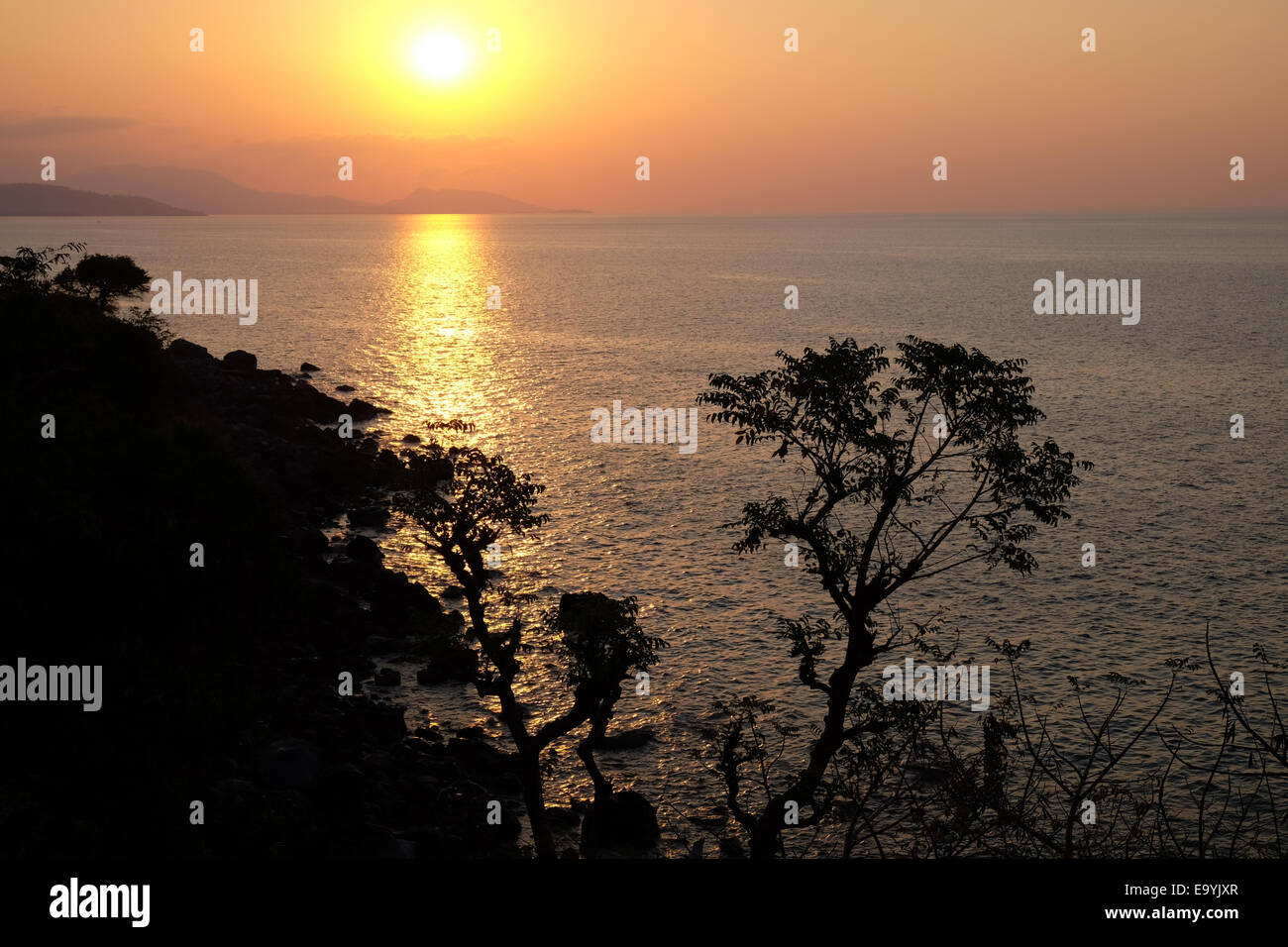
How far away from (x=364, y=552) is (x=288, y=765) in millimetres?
21695

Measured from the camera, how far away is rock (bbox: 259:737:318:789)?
30.1 metres

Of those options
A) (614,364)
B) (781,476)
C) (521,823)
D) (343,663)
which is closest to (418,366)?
(614,364)

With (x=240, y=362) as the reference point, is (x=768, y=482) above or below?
below

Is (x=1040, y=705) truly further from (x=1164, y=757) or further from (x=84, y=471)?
(x=84, y=471)

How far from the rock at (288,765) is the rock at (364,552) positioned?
1939cm

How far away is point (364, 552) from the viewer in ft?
168

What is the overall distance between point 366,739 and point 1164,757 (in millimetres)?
28505

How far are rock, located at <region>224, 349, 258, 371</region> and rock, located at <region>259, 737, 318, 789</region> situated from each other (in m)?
72.6

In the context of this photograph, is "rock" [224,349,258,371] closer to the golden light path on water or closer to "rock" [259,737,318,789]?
the golden light path on water

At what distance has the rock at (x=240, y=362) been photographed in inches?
3784

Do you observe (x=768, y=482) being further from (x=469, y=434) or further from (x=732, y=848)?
(x=732, y=848)

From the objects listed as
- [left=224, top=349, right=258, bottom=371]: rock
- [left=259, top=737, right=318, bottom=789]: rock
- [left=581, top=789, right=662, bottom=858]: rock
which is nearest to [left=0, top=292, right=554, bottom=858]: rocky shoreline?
[left=259, top=737, right=318, bottom=789]: rock

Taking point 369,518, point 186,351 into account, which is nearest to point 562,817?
point 369,518

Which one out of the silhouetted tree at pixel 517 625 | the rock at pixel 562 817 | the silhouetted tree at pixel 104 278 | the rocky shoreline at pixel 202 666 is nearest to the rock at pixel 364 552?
the rocky shoreline at pixel 202 666
